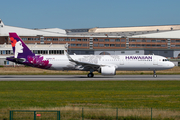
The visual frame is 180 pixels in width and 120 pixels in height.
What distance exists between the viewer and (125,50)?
120750 millimetres

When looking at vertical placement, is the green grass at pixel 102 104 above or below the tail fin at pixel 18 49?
below

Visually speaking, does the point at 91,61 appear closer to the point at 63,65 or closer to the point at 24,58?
the point at 63,65

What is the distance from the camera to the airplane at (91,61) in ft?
155

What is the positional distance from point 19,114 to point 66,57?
Result: 106 ft

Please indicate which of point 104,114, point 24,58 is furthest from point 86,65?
point 104,114

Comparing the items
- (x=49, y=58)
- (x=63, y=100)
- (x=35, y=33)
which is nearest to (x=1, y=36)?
(x=35, y=33)

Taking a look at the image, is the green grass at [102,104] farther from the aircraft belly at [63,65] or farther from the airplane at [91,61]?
the aircraft belly at [63,65]

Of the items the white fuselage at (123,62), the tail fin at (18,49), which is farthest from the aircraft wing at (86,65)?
the tail fin at (18,49)

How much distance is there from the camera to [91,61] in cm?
4828

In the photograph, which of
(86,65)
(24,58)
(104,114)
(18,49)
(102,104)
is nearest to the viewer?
(104,114)

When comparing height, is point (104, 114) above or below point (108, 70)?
below

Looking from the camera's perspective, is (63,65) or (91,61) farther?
(91,61)

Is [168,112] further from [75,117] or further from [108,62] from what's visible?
[108,62]

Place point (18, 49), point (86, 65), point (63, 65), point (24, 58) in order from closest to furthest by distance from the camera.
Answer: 1. point (86, 65)
2. point (63, 65)
3. point (24, 58)
4. point (18, 49)
